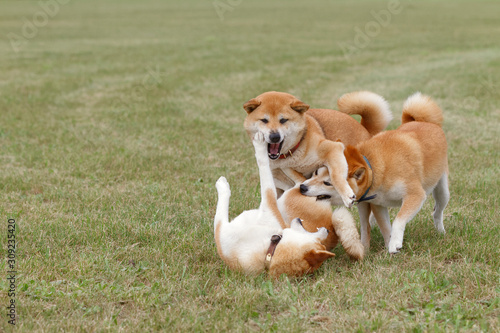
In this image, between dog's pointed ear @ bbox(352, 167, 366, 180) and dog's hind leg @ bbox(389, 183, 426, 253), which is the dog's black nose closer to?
dog's pointed ear @ bbox(352, 167, 366, 180)

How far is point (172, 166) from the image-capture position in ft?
23.3

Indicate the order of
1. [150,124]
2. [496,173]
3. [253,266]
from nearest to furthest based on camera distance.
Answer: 1. [253,266]
2. [496,173]
3. [150,124]

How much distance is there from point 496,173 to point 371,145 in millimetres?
2945

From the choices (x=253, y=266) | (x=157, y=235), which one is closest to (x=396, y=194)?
(x=253, y=266)

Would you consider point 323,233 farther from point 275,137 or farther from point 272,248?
point 275,137

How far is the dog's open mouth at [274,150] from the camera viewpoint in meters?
4.67

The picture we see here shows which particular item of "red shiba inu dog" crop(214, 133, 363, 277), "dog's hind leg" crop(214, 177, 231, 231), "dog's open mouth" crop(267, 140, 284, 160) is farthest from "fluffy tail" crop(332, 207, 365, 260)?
"dog's hind leg" crop(214, 177, 231, 231)

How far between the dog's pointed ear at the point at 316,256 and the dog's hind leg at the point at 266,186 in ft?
1.48

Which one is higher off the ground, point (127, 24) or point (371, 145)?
point (371, 145)

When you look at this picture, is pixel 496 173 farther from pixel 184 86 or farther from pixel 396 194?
pixel 184 86

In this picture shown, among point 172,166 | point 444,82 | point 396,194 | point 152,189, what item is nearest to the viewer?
point 396,194

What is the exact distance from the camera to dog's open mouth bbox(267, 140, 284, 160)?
15.3 ft

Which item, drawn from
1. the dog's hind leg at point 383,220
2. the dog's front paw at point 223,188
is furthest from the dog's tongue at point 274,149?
the dog's hind leg at point 383,220

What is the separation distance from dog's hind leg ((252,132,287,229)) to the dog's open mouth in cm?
12
